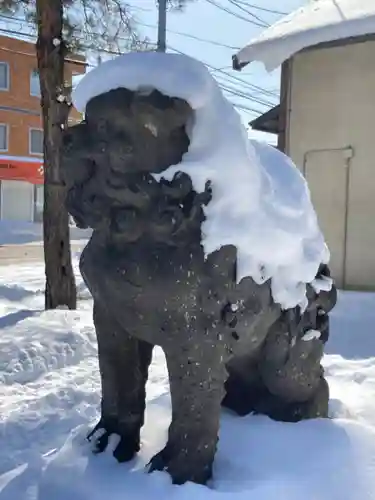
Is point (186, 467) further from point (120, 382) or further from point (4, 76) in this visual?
point (4, 76)

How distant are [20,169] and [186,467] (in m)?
21.4

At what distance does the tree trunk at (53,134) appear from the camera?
17.2 feet

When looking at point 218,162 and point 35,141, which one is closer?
point 218,162

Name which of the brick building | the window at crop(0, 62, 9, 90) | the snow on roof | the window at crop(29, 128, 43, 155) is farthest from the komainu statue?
the window at crop(29, 128, 43, 155)

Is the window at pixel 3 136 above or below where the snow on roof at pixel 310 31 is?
above

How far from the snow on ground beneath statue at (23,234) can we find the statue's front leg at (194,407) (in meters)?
15.4

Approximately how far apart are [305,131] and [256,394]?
18.1ft

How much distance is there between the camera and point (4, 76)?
21125 millimetres

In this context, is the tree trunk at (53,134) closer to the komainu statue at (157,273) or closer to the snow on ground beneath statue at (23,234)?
the komainu statue at (157,273)

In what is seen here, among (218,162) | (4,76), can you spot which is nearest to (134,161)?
(218,162)

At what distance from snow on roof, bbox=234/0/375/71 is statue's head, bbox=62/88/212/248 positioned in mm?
5215

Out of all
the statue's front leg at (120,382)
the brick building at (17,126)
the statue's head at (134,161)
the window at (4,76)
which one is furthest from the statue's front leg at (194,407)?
the window at (4,76)

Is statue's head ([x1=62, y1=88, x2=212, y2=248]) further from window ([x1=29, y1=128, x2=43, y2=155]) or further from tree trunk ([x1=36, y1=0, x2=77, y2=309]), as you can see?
window ([x1=29, y1=128, x2=43, y2=155])

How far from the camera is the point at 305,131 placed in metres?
7.41
